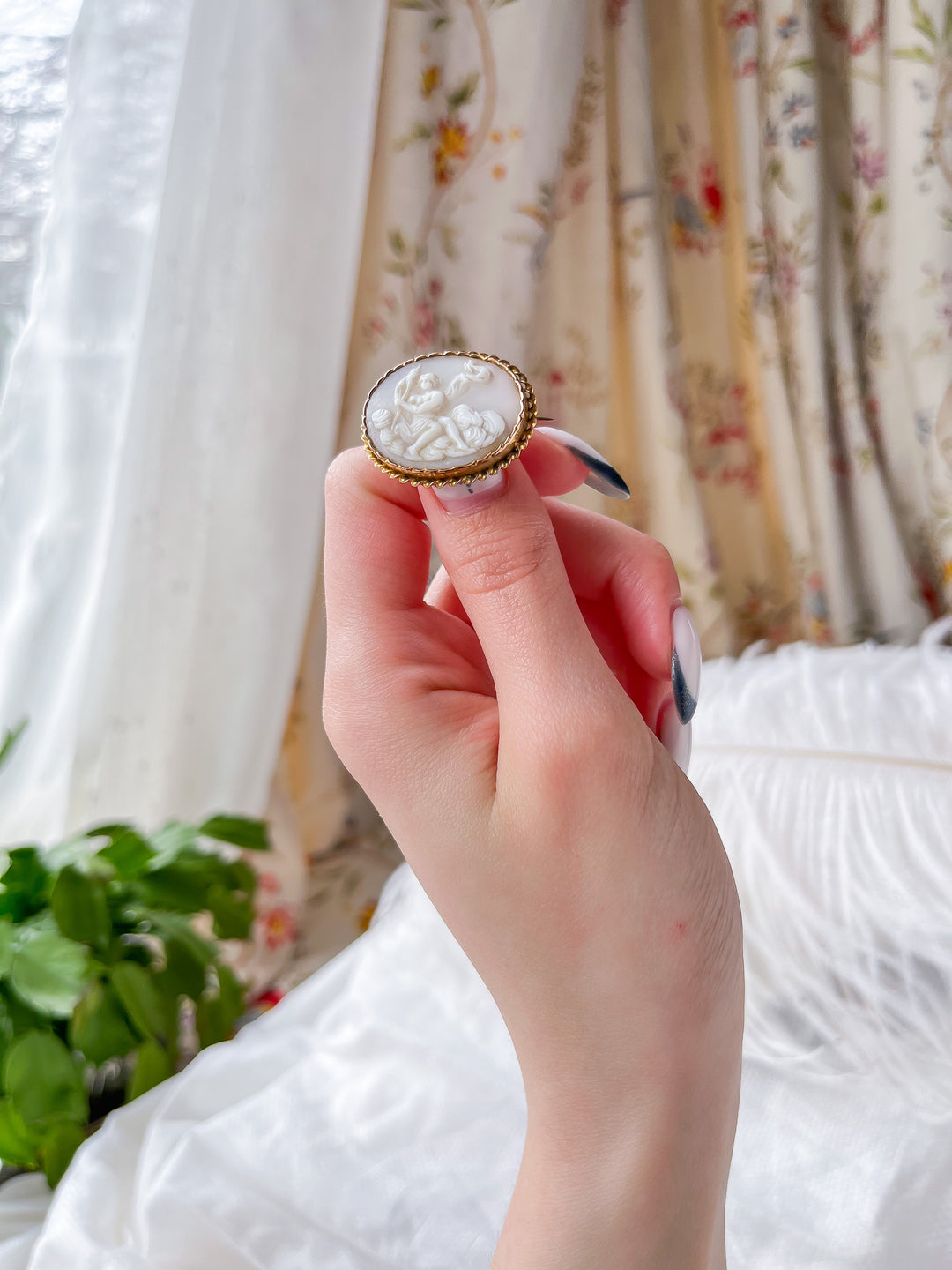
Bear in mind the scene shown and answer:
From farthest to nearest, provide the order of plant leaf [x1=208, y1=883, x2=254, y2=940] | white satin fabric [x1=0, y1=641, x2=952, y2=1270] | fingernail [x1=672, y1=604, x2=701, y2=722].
A: plant leaf [x1=208, y1=883, x2=254, y2=940], white satin fabric [x1=0, y1=641, x2=952, y2=1270], fingernail [x1=672, y1=604, x2=701, y2=722]

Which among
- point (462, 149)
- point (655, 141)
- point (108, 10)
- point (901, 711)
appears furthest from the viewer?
point (655, 141)

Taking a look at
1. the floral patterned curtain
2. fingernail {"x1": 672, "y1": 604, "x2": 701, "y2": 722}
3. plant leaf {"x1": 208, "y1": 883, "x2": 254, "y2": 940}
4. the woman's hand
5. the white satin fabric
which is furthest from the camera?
the floral patterned curtain

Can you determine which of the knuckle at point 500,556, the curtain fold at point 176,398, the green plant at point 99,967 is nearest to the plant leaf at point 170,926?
the green plant at point 99,967

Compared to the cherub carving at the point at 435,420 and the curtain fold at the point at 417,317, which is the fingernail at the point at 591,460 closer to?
the cherub carving at the point at 435,420

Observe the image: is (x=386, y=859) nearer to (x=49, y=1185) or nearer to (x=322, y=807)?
(x=322, y=807)

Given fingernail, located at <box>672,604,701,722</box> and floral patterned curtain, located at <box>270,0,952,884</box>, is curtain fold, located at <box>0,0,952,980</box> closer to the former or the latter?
floral patterned curtain, located at <box>270,0,952,884</box>

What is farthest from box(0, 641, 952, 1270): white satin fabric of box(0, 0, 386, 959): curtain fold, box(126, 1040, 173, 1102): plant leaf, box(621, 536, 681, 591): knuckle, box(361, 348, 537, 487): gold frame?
box(361, 348, 537, 487): gold frame

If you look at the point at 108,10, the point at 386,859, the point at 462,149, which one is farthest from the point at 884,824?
the point at 108,10
